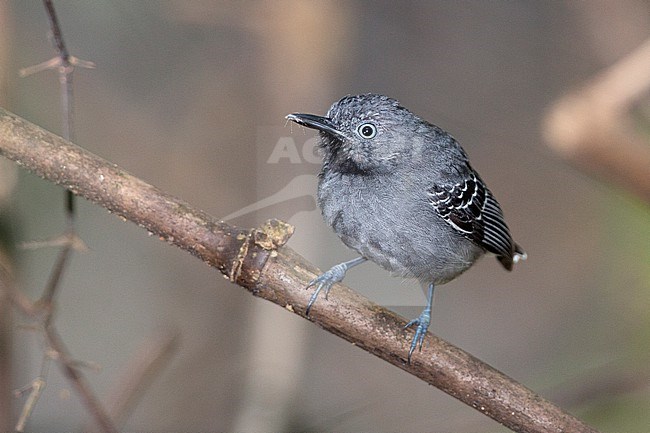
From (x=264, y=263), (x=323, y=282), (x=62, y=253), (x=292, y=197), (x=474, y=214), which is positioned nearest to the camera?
(x=264, y=263)

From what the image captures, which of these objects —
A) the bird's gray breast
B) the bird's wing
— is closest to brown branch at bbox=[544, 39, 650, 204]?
the bird's wing

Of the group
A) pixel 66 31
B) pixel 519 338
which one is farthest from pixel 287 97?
pixel 519 338

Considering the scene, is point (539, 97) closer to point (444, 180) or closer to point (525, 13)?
point (525, 13)

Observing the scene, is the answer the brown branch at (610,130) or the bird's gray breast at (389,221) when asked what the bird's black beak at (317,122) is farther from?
the brown branch at (610,130)

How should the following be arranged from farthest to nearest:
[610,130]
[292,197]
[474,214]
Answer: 1. [292,197]
2. [610,130]
3. [474,214]

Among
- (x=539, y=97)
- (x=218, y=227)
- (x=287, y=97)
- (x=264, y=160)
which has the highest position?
(x=539, y=97)

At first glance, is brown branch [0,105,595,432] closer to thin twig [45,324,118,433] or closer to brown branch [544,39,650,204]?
thin twig [45,324,118,433]

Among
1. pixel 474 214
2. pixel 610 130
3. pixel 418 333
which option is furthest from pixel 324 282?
pixel 610 130

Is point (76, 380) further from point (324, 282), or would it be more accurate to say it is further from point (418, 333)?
point (418, 333)
